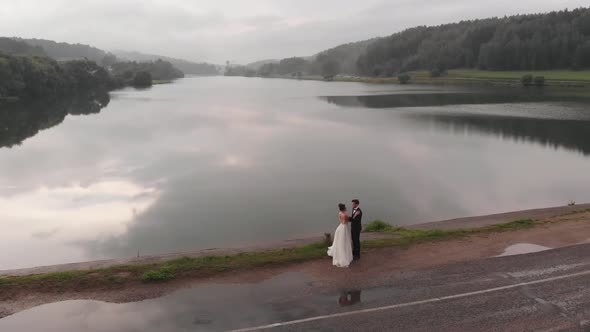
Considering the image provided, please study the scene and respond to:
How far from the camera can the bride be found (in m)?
14.0

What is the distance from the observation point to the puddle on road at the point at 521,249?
48.3ft

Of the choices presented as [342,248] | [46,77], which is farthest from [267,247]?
[46,77]

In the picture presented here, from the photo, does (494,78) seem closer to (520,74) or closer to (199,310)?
(520,74)

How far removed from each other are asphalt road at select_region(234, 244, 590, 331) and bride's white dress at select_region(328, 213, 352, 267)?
5.94ft

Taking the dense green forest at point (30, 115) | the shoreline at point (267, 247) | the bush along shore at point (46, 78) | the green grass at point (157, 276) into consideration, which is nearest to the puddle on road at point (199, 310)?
the green grass at point (157, 276)

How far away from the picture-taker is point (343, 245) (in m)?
14.0

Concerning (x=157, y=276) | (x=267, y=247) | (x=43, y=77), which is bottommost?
(x=267, y=247)

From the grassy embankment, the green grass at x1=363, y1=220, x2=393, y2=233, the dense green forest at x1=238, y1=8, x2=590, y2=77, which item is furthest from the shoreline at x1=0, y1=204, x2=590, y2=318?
the dense green forest at x1=238, y1=8, x2=590, y2=77

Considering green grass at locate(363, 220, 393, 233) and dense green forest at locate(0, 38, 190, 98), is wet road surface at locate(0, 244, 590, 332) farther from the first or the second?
dense green forest at locate(0, 38, 190, 98)

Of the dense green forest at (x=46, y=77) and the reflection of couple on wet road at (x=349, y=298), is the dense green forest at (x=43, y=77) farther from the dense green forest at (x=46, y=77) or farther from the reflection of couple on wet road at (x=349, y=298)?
the reflection of couple on wet road at (x=349, y=298)

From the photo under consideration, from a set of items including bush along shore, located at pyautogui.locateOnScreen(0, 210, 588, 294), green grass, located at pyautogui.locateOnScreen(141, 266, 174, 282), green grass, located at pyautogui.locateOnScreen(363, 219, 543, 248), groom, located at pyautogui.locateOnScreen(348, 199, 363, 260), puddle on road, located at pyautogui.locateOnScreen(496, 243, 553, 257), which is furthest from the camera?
green grass, located at pyautogui.locateOnScreen(363, 219, 543, 248)

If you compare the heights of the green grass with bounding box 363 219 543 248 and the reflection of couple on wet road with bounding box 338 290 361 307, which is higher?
the reflection of couple on wet road with bounding box 338 290 361 307

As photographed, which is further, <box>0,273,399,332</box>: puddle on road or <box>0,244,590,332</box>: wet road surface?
<box>0,273,399,332</box>: puddle on road

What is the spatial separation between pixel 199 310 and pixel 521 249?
10.4m
